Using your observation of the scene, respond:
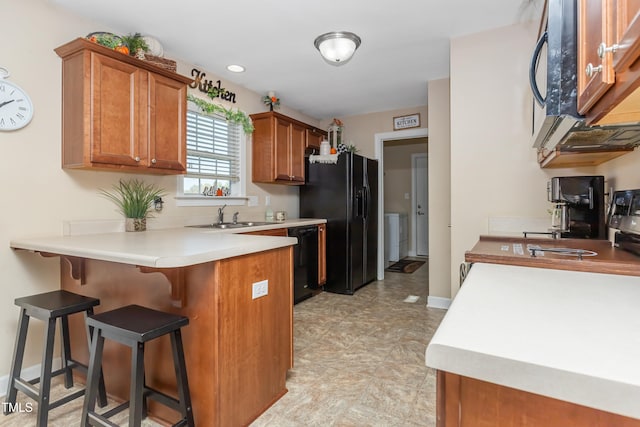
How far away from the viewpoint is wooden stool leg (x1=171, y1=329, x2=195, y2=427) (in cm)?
153

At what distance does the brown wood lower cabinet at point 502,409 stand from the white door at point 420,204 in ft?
21.6

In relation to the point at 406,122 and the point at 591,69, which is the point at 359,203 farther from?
the point at 591,69

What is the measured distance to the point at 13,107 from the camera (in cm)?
208

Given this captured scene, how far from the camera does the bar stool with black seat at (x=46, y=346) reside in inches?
65.9

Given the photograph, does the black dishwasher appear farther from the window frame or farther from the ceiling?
the ceiling

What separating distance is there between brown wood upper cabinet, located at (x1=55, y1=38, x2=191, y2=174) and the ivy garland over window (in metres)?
0.57

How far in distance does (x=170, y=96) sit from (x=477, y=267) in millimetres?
2487

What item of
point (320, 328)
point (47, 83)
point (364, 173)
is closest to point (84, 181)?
point (47, 83)

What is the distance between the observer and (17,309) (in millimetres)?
2154

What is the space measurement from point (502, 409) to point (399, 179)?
268 inches

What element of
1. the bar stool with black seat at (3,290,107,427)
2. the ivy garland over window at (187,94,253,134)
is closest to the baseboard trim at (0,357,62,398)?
the bar stool with black seat at (3,290,107,427)

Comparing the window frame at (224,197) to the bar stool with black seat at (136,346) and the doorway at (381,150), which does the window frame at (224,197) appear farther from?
the doorway at (381,150)

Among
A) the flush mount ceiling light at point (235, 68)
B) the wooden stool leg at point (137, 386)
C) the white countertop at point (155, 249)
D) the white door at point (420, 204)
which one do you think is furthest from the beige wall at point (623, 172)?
the white door at point (420, 204)

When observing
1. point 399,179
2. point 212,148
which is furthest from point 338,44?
point 399,179
